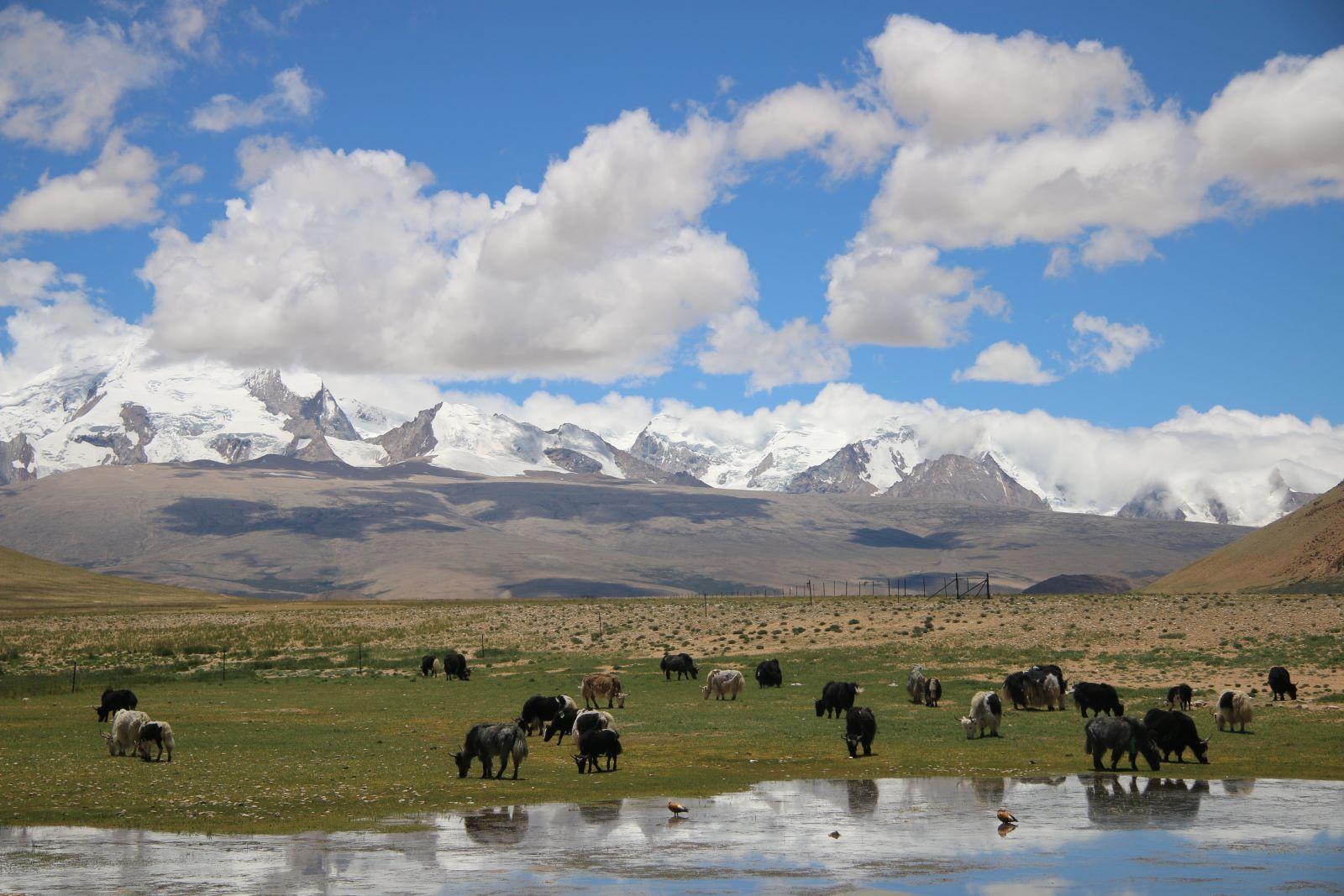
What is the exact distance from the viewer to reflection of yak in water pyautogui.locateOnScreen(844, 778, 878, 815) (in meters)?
23.2

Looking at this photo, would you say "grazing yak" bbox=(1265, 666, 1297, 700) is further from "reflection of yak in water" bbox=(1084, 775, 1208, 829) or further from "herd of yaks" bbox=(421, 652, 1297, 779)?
"reflection of yak in water" bbox=(1084, 775, 1208, 829)

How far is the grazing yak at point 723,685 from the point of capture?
47500 mm

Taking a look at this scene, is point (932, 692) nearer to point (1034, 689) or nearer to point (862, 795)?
point (1034, 689)

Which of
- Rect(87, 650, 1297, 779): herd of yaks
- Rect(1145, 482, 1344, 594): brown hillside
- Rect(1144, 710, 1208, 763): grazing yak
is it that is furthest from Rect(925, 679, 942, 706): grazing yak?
Rect(1145, 482, 1344, 594): brown hillside

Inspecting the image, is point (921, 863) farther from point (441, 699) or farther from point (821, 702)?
point (441, 699)

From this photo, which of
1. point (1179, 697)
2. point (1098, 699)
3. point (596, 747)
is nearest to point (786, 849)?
point (596, 747)

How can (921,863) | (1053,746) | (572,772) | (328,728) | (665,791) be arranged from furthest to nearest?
(328,728) < (1053,746) < (572,772) < (665,791) < (921,863)

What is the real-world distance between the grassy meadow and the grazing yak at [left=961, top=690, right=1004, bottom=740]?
2.00 feet

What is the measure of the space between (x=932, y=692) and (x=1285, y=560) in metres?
103

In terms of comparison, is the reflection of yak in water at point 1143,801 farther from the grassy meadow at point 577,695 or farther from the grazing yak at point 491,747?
the grazing yak at point 491,747

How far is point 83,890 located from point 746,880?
872 centimetres

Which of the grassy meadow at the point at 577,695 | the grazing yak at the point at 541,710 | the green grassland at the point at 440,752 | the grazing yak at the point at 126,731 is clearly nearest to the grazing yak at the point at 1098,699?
the green grassland at the point at 440,752

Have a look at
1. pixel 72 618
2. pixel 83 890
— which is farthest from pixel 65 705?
pixel 72 618

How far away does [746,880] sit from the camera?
1742cm
